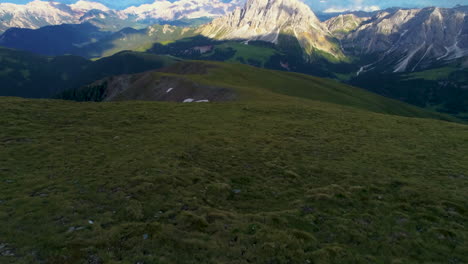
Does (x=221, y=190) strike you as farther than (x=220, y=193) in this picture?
Yes

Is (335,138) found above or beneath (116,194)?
above

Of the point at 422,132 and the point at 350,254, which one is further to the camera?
the point at 422,132

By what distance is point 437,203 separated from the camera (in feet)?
74.4

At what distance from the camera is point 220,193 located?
23.3 meters

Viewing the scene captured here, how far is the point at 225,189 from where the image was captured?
78.2 ft

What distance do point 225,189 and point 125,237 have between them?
393 inches

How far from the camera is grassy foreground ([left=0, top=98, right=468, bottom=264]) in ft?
51.3

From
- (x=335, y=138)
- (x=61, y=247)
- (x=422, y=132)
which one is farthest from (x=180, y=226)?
(x=422, y=132)

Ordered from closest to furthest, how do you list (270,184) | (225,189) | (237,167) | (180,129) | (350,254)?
(350,254) < (225,189) < (270,184) < (237,167) < (180,129)

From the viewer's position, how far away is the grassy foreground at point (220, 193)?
615 inches

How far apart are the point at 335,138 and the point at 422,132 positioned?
19765mm

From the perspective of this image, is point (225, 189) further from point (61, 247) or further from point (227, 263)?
point (61, 247)

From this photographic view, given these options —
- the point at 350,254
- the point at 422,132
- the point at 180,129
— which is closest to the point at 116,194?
the point at 350,254

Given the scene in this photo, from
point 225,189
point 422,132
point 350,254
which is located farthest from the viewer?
point 422,132
